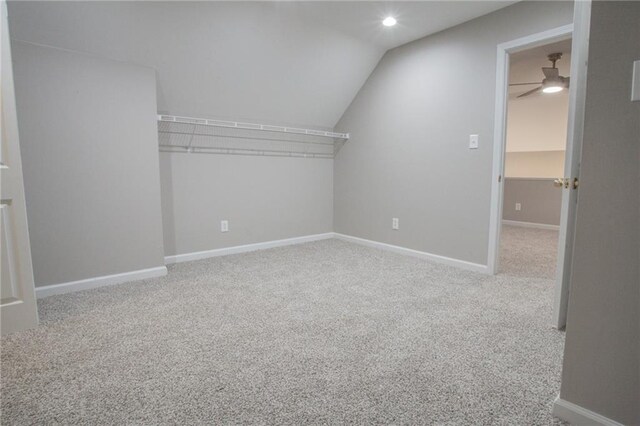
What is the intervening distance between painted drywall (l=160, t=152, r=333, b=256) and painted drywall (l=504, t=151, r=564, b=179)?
3.59 m

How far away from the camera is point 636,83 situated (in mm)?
982

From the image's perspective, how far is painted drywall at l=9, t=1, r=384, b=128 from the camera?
2.21 m

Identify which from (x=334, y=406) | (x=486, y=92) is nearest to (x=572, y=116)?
(x=486, y=92)

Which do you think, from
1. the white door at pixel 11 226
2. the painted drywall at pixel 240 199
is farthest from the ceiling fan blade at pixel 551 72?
the white door at pixel 11 226

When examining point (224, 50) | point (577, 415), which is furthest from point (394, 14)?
point (577, 415)

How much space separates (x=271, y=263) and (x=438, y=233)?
5.30ft

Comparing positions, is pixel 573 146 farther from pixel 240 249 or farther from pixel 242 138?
pixel 240 249

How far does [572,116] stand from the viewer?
5.76 ft

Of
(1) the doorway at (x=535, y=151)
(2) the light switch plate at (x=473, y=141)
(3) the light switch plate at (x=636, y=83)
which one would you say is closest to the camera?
(3) the light switch plate at (x=636, y=83)

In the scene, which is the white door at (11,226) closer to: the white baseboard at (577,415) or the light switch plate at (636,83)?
the white baseboard at (577,415)

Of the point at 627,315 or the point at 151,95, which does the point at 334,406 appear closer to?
the point at 627,315

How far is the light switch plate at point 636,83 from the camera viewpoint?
3.21 ft

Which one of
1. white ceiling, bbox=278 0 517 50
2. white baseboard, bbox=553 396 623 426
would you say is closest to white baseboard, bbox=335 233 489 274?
white baseboard, bbox=553 396 623 426

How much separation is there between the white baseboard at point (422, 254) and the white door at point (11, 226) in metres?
2.94
